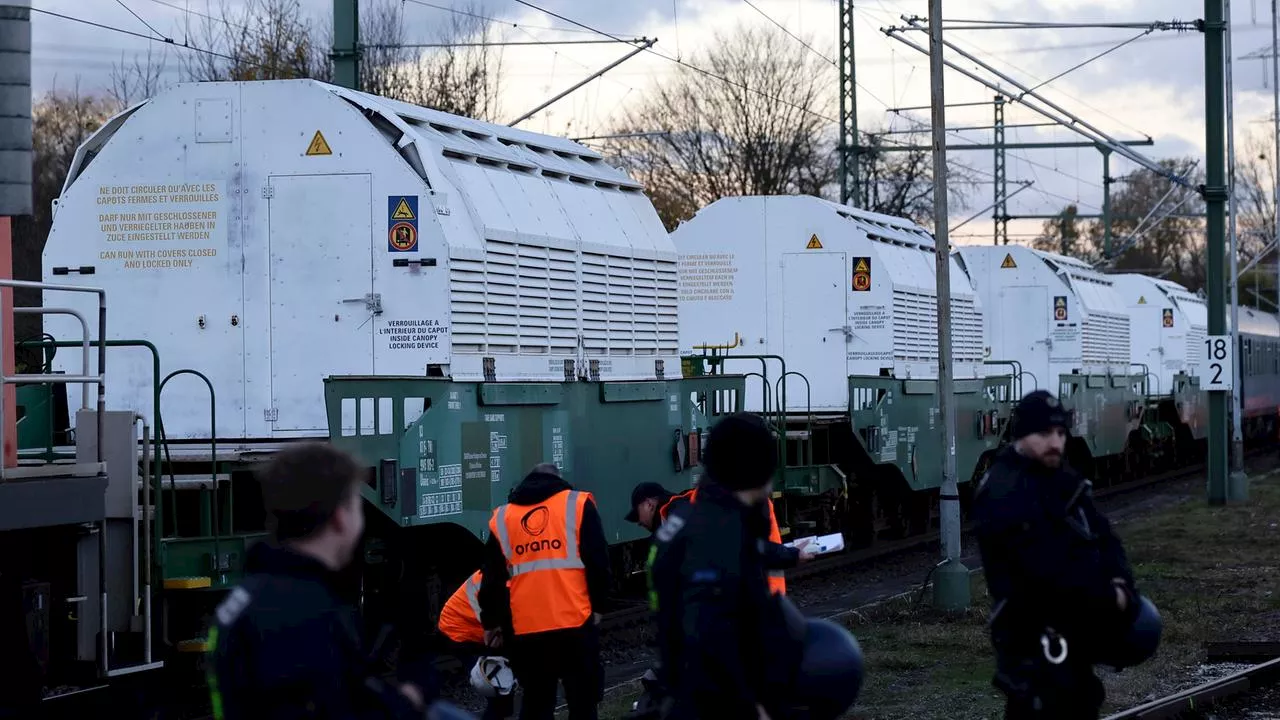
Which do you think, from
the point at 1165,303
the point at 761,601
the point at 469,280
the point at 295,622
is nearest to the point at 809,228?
the point at 469,280

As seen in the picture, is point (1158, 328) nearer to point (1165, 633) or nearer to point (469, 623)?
point (1165, 633)

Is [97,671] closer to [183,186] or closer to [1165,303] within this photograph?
[183,186]

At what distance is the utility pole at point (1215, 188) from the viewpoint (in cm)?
2495

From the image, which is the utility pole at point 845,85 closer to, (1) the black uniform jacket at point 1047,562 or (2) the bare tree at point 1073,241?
(1) the black uniform jacket at point 1047,562

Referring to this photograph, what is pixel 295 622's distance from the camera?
12.3 feet

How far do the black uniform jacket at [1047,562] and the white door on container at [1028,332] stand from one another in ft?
81.5

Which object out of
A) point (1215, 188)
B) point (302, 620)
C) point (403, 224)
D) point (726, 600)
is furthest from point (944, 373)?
point (302, 620)

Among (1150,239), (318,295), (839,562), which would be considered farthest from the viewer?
(1150,239)

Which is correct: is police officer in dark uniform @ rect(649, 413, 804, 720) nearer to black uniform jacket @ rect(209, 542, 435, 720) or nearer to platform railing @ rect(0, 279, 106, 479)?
black uniform jacket @ rect(209, 542, 435, 720)

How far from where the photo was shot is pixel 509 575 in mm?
8305

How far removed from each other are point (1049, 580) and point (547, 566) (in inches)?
115

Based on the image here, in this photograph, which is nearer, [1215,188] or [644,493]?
[644,493]

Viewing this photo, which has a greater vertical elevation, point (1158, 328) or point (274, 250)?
point (1158, 328)

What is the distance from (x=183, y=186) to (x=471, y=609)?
196 inches
